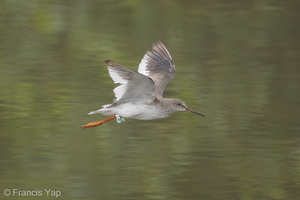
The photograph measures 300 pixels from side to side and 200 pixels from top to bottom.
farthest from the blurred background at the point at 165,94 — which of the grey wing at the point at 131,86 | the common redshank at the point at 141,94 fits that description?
the grey wing at the point at 131,86

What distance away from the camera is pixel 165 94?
518 inches

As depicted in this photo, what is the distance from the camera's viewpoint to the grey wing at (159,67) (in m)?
11.2

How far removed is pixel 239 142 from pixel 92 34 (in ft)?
13.6

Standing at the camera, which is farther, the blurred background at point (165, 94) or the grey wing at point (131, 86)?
the blurred background at point (165, 94)

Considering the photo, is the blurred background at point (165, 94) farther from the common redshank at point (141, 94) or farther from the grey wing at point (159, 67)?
the grey wing at point (159, 67)

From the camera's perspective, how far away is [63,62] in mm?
13930

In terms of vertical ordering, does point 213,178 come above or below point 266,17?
below

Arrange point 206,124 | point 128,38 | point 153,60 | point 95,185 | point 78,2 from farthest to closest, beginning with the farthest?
point 78,2
point 128,38
point 206,124
point 153,60
point 95,185

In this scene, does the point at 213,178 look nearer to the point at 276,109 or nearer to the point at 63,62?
the point at 276,109

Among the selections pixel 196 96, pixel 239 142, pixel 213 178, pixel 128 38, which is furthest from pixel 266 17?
pixel 213 178

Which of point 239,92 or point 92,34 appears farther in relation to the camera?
point 92,34

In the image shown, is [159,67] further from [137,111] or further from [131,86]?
[131,86]

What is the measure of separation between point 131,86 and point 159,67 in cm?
133

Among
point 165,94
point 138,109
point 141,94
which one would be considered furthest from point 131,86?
point 165,94
